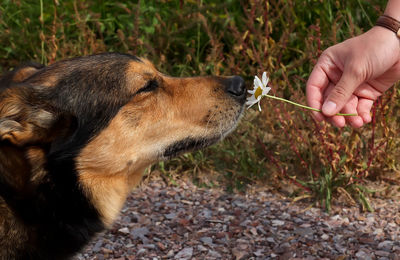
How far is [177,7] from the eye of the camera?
21.1ft

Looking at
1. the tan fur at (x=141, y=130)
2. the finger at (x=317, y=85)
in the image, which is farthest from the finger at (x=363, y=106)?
the tan fur at (x=141, y=130)

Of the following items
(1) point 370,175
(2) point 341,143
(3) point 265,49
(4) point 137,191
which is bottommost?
(4) point 137,191

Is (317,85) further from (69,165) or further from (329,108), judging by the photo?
(69,165)

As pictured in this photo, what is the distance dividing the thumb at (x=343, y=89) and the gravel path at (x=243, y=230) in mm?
1325

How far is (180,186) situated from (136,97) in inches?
75.1

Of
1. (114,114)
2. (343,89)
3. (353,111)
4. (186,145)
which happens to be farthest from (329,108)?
(114,114)

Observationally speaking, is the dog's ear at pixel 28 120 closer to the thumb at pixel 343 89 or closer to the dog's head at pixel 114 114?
the dog's head at pixel 114 114

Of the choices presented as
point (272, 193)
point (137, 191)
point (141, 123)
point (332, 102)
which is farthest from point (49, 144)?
point (272, 193)

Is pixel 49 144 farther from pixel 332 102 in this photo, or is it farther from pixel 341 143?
pixel 341 143

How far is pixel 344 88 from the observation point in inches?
123

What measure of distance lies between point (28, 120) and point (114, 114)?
21.7 inches

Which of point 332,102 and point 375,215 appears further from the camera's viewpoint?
point 375,215

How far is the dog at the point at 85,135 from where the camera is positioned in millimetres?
2986

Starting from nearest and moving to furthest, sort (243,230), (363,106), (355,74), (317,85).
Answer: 1. (355,74)
2. (317,85)
3. (363,106)
4. (243,230)
